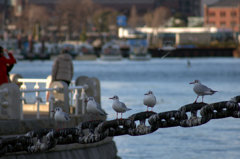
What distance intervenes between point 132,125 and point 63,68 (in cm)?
1008

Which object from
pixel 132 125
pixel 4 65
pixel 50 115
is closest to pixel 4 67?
pixel 4 65

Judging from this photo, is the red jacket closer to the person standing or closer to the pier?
the pier

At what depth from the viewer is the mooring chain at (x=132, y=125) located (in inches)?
500

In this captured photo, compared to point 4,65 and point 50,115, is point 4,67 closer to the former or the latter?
point 4,65

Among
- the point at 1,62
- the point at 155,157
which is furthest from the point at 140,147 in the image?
the point at 1,62

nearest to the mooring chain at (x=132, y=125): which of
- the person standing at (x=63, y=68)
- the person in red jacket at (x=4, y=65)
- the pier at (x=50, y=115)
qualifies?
the pier at (x=50, y=115)

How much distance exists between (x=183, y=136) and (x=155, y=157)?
840 centimetres

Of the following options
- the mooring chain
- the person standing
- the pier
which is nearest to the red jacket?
the pier

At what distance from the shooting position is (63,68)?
22.7m

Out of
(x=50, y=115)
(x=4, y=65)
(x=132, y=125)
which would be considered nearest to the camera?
(x=132, y=125)

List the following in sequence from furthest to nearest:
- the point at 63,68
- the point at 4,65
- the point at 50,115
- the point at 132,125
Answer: the point at 63,68
the point at 50,115
the point at 4,65
the point at 132,125

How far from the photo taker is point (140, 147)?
1463 inches

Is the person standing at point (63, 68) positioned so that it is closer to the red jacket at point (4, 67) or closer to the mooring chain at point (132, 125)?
the red jacket at point (4, 67)

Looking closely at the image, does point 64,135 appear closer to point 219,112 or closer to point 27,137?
point 27,137
